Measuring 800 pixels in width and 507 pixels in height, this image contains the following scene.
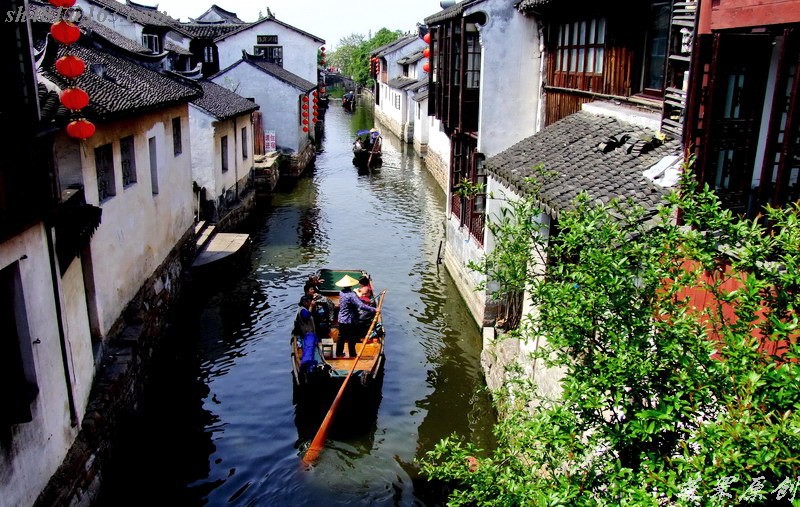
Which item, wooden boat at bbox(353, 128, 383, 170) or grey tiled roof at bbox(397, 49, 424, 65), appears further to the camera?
grey tiled roof at bbox(397, 49, 424, 65)

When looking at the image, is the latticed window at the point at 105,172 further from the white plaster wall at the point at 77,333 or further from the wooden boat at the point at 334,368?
the wooden boat at the point at 334,368

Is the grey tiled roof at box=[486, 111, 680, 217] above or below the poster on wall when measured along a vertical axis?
above

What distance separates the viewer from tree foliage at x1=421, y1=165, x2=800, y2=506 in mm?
3699

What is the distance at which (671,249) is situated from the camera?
15.6 ft

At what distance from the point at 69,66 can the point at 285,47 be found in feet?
131

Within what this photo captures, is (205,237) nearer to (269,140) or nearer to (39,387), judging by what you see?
(39,387)

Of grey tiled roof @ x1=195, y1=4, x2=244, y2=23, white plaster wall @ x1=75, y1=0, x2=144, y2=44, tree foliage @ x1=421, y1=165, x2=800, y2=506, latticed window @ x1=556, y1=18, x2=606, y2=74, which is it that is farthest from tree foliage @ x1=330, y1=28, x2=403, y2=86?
tree foliage @ x1=421, y1=165, x2=800, y2=506

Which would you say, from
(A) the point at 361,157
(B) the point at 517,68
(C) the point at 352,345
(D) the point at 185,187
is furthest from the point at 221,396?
(A) the point at 361,157

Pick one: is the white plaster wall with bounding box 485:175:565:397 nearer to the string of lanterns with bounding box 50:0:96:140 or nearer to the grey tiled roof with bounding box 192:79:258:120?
the string of lanterns with bounding box 50:0:96:140

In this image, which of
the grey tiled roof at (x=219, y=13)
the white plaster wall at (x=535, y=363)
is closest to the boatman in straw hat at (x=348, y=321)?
the white plaster wall at (x=535, y=363)

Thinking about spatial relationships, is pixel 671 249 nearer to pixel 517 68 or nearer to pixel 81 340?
pixel 81 340

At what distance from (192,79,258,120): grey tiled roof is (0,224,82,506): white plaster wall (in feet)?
57.2

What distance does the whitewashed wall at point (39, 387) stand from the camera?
286 inches

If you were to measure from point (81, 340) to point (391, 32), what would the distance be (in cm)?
8920
